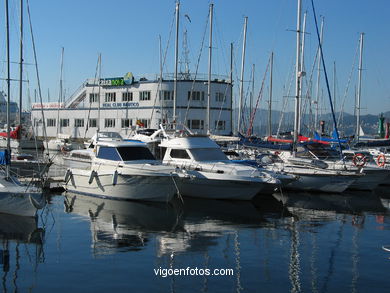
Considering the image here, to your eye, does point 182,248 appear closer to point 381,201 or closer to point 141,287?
point 141,287

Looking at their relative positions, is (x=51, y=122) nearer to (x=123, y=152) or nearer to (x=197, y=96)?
(x=197, y=96)

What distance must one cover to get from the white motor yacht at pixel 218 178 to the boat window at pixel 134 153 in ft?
5.27

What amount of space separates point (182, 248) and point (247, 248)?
6.31ft

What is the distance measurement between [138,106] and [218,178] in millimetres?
33117

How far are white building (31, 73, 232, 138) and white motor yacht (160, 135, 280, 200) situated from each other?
2123cm

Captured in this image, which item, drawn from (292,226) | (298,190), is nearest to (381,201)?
(298,190)

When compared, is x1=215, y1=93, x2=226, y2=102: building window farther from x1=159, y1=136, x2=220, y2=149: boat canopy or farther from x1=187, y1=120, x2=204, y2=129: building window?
x1=159, y1=136, x2=220, y2=149: boat canopy

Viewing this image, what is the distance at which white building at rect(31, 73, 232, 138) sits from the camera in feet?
170

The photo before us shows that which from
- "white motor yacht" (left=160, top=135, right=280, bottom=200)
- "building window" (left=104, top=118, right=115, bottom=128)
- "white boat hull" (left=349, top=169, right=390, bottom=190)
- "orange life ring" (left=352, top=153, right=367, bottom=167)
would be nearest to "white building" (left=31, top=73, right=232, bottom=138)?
"building window" (left=104, top=118, right=115, bottom=128)

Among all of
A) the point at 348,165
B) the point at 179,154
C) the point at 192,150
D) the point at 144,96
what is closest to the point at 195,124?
the point at 144,96

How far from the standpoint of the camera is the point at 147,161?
930 inches

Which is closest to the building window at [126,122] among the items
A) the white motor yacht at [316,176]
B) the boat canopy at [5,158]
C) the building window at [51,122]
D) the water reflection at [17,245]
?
the building window at [51,122]

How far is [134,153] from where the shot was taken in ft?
78.8

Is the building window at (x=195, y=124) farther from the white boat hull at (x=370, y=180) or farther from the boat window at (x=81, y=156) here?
the white boat hull at (x=370, y=180)
